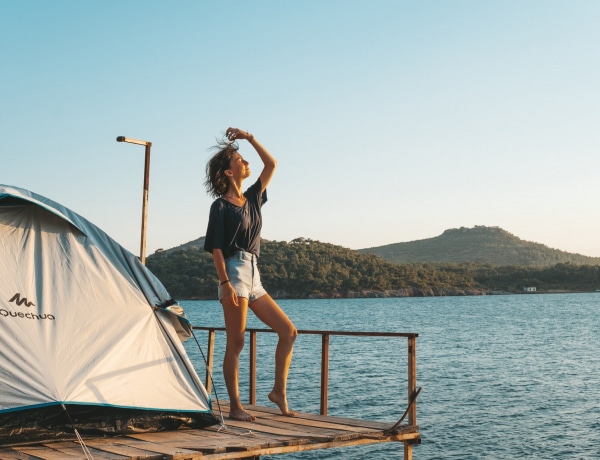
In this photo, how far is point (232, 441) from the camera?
19.2 ft

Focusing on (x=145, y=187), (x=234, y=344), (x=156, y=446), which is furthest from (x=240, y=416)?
(x=145, y=187)

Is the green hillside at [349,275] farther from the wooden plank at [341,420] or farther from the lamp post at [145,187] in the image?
the wooden plank at [341,420]

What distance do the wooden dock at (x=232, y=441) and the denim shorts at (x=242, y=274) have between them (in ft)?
3.92

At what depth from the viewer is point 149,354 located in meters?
6.61

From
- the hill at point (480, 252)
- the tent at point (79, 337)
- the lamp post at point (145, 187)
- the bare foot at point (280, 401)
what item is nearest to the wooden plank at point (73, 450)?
the tent at point (79, 337)

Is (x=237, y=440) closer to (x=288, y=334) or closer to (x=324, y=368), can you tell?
(x=288, y=334)

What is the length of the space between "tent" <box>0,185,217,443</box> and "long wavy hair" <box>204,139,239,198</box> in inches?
44.2

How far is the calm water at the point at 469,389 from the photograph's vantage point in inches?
765

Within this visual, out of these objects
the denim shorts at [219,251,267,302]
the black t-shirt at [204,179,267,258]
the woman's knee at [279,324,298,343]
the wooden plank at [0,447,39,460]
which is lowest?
the wooden plank at [0,447,39,460]

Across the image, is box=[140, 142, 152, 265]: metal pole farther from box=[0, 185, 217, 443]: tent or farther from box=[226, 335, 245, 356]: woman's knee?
box=[226, 335, 245, 356]: woman's knee

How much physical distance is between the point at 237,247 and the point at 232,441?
162cm

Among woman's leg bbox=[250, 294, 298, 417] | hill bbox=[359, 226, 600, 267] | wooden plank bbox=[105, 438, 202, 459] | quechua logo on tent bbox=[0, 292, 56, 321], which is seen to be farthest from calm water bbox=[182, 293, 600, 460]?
hill bbox=[359, 226, 600, 267]

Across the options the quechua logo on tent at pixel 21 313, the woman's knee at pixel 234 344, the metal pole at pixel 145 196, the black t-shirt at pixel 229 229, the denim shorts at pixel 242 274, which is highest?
the metal pole at pixel 145 196

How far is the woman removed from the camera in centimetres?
626
